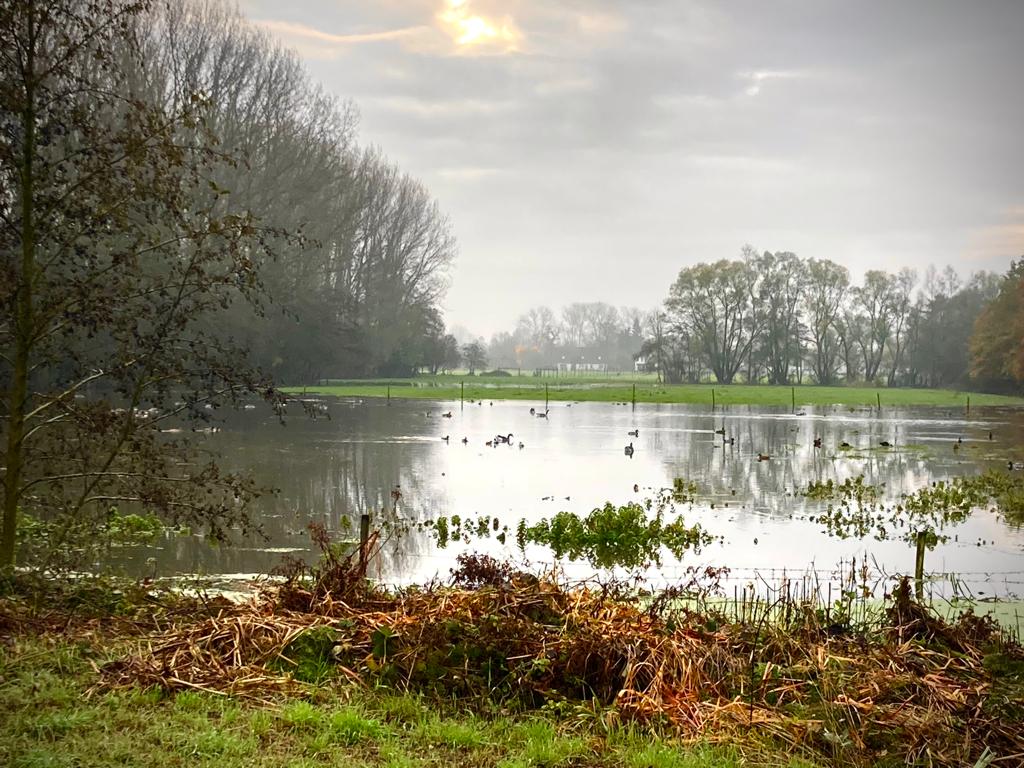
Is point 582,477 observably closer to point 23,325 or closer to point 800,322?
point 23,325

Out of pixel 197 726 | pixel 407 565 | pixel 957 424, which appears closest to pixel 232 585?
pixel 407 565

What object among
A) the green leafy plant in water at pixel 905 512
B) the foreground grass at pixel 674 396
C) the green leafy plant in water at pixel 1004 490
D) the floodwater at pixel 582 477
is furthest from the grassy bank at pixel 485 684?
the foreground grass at pixel 674 396

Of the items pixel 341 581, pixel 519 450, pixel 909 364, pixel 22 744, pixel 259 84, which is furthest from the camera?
pixel 909 364

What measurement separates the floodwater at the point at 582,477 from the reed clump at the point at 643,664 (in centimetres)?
301

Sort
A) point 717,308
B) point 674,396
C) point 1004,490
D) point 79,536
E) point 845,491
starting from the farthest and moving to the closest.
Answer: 1. point 717,308
2. point 674,396
3. point 845,491
4. point 1004,490
5. point 79,536

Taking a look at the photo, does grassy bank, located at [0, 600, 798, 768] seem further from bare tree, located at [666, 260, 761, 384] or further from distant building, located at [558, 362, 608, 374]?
distant building, located at [558, 362, 608, 374]

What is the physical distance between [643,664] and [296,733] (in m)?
2.22

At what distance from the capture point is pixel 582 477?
21391mm

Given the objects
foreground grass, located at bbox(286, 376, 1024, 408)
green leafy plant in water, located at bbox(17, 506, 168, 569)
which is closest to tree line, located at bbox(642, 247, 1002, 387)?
foreground grass, located at bbox(286, 376, 1024, 408)

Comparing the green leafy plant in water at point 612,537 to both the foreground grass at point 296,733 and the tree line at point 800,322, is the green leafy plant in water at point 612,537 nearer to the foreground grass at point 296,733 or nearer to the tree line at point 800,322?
the foreground grass at point 296,733

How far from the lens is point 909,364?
106562 millimetres

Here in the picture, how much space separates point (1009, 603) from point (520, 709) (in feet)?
24.1

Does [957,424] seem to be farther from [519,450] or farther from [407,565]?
[407,565]

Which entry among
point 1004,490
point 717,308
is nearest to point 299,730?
point 1004,490
